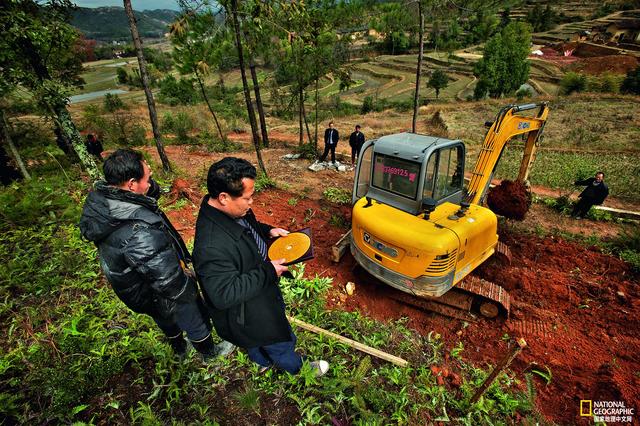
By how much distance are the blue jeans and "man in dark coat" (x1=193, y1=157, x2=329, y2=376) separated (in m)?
0.30

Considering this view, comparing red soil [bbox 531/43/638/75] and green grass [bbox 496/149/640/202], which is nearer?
green grass [bbox 496/149/640/202]

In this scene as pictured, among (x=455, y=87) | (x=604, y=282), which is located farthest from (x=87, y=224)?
(x=455, y=87)

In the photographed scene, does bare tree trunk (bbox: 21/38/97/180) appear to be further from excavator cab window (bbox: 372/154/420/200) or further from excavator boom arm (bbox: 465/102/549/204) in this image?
excavator boom arm (bbox: 465/102/549/204)

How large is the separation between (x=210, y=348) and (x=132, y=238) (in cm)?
151

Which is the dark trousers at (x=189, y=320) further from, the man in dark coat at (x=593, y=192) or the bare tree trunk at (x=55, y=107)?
the man in dark coat at (x=593, y=192)

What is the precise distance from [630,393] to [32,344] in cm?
692

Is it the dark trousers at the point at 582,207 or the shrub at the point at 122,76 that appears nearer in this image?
the dark trousers at the point at 582,207

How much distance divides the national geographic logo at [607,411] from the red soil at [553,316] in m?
0.06

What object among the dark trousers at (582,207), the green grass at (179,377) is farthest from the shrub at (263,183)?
the dark trousers at (582,207)

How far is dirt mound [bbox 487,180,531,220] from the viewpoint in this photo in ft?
21.8

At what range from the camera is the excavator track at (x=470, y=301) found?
16.0 feet

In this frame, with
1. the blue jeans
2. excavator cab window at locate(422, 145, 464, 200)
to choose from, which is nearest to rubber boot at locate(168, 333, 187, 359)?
the blue jeans

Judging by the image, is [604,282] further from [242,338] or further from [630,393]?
[242,338]

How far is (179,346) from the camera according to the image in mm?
3074
